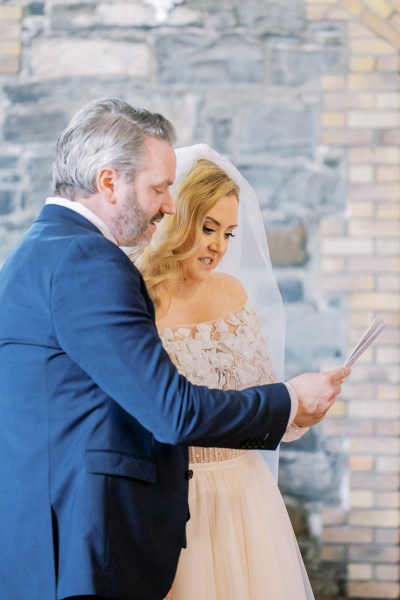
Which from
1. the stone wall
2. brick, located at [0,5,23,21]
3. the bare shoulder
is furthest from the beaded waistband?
brick, located at [0,5,23,21]

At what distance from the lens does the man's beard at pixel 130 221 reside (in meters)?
1.74

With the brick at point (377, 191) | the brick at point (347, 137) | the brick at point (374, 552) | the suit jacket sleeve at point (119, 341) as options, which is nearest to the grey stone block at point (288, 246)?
the brick at point (377, 191)

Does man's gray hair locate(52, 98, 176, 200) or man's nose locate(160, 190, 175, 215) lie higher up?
man's gray hair locate(52, 98, 176, 200)

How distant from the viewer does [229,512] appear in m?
2.30

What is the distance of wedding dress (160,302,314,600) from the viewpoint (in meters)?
2.24

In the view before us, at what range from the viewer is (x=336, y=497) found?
3.79 metres

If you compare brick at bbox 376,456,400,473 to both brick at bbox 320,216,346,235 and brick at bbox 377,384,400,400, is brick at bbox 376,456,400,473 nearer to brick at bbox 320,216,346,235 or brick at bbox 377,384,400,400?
brick at bbox 377,384,400,400

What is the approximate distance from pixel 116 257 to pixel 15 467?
17.8 inches

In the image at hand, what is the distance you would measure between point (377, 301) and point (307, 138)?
2.52 feet

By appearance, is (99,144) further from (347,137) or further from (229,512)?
(347,137)

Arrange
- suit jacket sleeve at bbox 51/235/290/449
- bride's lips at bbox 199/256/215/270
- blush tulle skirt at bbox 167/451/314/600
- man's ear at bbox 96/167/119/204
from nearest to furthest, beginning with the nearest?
suit jacket sleeve at bbox 51/235/290/449, man's ear at bbox 96/167/119/204, blush tulle skirt at bbox 167/451/314/600, bride's lips at bbox 199/256/215/270

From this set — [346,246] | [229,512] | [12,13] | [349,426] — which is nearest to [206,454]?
[229,512]

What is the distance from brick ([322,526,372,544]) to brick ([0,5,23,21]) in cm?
264

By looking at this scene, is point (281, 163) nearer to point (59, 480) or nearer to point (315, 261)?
point (315, 261)
